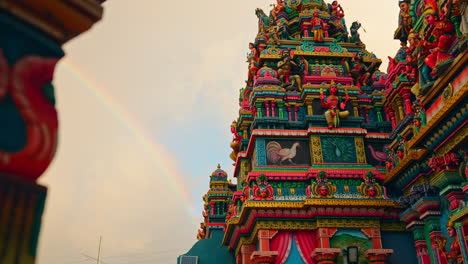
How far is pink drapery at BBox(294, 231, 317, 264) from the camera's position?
638 inches

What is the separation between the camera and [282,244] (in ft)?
53.3

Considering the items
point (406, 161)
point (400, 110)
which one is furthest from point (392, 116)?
point (406, 161)

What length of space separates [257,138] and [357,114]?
14.3 ft

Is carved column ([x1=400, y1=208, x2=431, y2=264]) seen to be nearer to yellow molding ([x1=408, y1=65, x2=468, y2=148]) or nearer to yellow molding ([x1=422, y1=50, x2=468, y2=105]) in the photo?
yellow molding ([x1=408, y1=65, x2=468, y2=148])

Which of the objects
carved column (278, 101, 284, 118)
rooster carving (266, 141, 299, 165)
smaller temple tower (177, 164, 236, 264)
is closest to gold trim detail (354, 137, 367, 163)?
rooster carving (266, 141, 299, 165)

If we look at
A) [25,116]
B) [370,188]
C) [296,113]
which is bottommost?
[25,116]

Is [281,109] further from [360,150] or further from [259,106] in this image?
[360,150]

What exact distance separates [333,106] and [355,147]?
1.84 m

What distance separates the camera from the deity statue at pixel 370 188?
16875 millimetres

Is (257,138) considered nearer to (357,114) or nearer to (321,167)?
(321,167)

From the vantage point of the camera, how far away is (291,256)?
1614 centimetres

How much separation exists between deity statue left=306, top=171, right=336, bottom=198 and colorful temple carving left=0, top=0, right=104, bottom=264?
47.4 feet

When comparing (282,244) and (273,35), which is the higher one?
(273,35)

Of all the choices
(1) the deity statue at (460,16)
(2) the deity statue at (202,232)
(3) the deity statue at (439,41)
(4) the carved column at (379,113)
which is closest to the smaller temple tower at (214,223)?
(2) the deity statue at (202,232)
